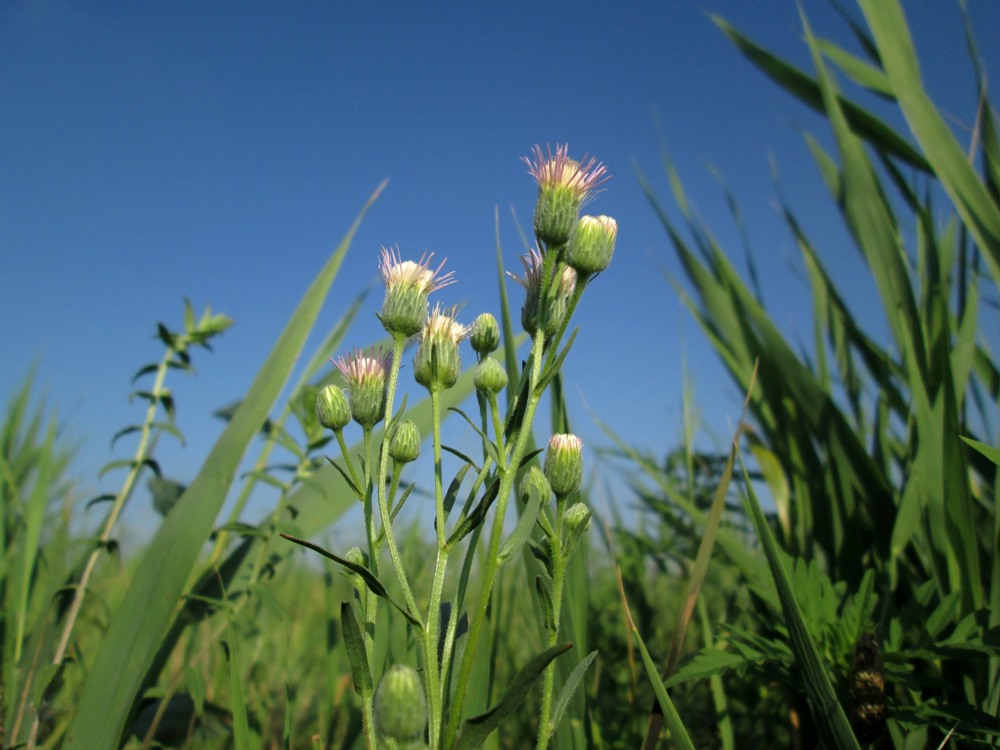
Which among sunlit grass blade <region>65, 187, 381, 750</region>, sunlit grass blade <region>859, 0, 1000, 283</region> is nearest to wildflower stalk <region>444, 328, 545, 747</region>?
sunlit grass blade <region>65, 187, 381, 750</region>

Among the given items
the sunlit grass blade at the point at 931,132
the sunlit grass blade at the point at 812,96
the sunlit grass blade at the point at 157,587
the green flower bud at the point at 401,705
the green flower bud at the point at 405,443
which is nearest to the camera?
the green flower bud at the point at 401,705

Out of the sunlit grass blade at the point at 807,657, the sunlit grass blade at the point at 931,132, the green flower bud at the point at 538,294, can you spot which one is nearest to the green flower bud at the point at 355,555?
the green flower bud at the point at 538,294

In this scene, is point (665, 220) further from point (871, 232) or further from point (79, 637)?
point (79, 637)

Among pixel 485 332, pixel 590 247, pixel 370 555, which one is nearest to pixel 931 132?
pixel 590 247

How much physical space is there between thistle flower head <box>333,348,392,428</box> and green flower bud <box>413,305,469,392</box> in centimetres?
5

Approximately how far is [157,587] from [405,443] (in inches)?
20.0

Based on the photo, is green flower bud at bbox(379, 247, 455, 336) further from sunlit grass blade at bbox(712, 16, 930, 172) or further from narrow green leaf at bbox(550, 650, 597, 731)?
sunlit grass blade at bbox(712, 16, 930, 172)

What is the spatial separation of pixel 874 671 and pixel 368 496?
2.10 feet

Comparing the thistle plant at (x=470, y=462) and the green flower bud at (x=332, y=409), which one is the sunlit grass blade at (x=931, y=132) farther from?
the green flower bud at (x=332, y=409)

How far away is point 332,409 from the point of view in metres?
0.91

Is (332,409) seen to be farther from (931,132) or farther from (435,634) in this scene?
(931,132)

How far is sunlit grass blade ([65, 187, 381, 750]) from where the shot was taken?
97 cm

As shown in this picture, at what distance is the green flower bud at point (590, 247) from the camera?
857mm

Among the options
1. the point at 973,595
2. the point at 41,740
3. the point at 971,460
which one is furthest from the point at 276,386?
the point at 971,460
